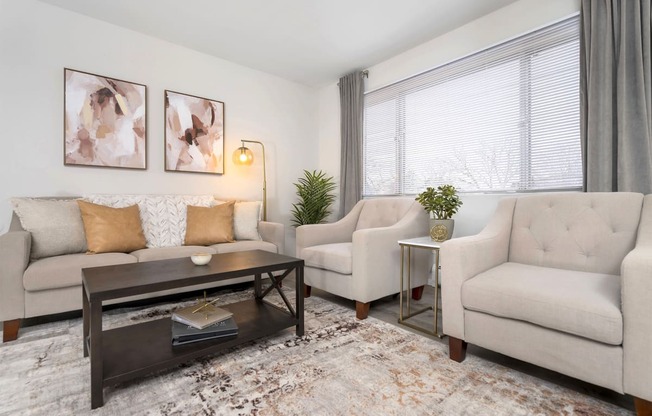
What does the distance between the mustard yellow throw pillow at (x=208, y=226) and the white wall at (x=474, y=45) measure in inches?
89.0

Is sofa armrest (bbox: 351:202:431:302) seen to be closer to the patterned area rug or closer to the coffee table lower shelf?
the patterned area rug

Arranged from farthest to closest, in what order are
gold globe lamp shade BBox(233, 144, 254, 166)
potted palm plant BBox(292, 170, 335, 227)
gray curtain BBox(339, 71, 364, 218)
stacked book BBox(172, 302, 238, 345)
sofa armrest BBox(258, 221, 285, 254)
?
potted palm plant BBox(292, 170, 335, 227), gray curtain BBox(339, 71, 364, 218), gold globe lamp shade BBox(233, 144, 254, 166), sofa armrest BBox(258, 221, 285, 254), stacked book BBox(172, 302, 238, 345)

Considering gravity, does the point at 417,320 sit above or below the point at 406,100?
below

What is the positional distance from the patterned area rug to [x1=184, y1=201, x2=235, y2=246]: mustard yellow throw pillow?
118 centimetres

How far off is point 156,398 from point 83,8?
3.29 meters

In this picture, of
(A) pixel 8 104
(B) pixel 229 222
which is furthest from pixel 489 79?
(A) pixel 8 104

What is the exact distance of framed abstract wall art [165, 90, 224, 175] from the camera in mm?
3428

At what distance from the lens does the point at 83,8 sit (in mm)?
2838

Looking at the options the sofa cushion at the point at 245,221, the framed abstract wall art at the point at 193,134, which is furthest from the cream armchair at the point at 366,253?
the framed abstract wall art at the point at 193,134

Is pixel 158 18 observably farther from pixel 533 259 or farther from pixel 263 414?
pixel 533 259

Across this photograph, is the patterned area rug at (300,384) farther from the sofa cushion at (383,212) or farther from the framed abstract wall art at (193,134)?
the framed abstract wall art at (193,134)

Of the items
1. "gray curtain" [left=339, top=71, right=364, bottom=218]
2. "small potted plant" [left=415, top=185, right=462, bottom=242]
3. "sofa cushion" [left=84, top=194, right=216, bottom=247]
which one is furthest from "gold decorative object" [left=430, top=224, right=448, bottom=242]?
"sofa cushion" [left=84, top=194, right=216, bottom=247]

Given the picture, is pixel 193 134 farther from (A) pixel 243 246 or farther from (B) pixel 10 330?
(B) pixel 10 330

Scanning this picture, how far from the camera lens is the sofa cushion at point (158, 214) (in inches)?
114
